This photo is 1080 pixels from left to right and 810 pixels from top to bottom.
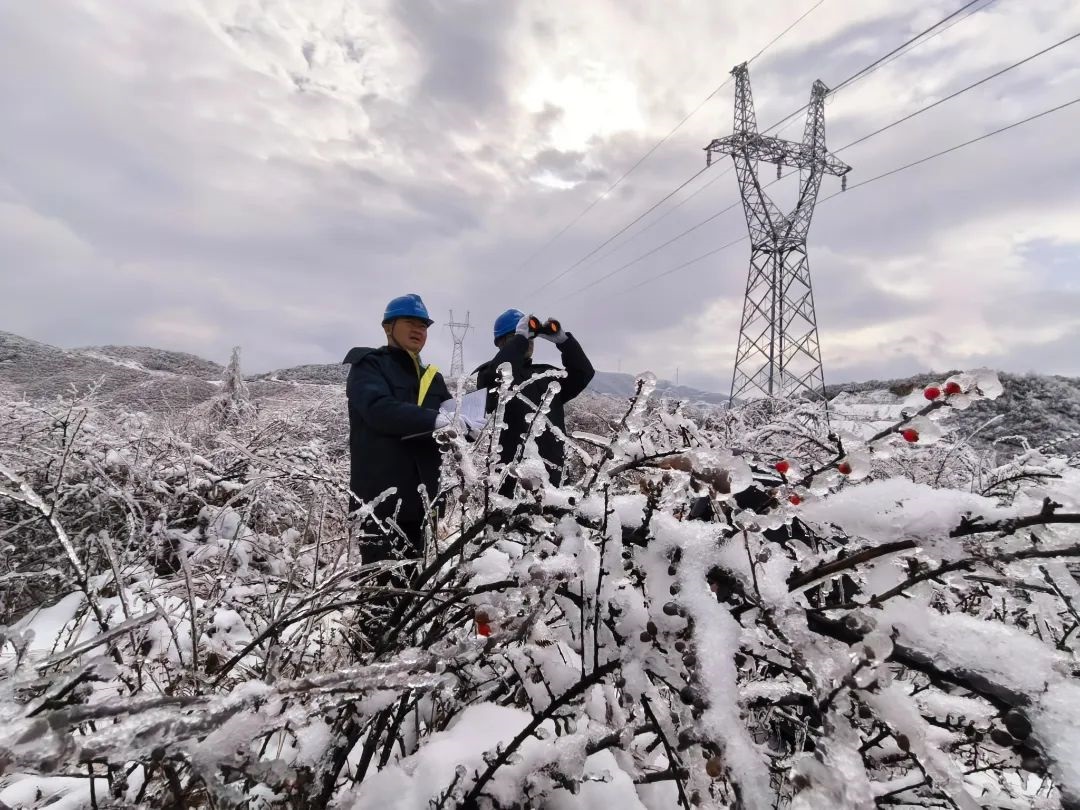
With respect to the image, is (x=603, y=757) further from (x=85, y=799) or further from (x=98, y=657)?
(x=85, y=799)

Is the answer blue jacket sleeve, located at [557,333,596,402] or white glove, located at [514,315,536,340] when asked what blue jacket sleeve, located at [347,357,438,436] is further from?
blue jacket sleeve, located at [557,333,596,402]

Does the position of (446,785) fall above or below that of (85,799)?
above

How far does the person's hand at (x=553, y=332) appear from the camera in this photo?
3.83 meters

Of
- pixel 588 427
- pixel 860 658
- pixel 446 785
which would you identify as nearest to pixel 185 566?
pixel 446 785

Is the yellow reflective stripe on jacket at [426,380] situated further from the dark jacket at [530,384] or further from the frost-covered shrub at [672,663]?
the frost-covered shrub at [672,663]

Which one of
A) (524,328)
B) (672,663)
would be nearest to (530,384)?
(524,328)

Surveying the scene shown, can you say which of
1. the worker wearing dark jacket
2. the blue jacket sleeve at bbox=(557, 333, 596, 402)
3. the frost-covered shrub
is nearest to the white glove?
the worker wearing dark jacket

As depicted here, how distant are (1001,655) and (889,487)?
0.66 feet

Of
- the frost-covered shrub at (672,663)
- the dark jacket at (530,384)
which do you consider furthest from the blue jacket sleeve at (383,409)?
the frost-covered shrub at (672,663)

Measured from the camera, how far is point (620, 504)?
841mm

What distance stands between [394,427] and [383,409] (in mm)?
109

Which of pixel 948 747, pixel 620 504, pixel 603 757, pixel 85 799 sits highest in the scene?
pixel 620 504

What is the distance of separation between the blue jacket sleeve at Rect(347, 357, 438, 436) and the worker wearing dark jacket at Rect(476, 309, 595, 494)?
0.52 m

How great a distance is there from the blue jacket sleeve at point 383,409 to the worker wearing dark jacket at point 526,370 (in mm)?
521
